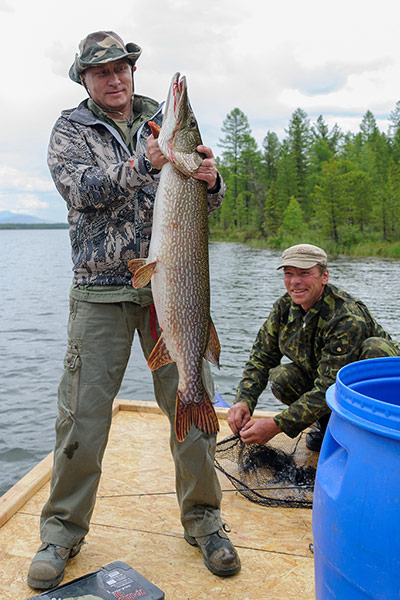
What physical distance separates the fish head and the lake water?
492 centimetres

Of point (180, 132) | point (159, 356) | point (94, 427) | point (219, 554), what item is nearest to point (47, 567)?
point (94, 427)

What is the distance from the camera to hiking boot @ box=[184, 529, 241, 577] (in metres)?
2.95

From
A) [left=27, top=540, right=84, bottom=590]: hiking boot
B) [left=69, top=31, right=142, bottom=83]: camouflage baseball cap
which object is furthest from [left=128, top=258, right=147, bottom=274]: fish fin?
[left=27, top=540, right=84, bottom=590]: hiking boot

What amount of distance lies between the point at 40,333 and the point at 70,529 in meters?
12.8

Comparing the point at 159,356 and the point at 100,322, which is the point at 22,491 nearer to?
the point at 100,322

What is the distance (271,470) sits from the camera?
427 cm

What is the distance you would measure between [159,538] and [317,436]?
1738mm

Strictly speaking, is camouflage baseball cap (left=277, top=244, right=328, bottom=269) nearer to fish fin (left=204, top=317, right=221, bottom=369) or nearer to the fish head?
fish fin (left=204, top=317, right=221, bottom=369)

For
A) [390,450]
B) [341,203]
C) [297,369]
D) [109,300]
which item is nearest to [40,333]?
[297,369]

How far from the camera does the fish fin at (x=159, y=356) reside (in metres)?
2.88

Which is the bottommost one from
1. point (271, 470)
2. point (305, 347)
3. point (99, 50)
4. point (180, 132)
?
point (271, 470)

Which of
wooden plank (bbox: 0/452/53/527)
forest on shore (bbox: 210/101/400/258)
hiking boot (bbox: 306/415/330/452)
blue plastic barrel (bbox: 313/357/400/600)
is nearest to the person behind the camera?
blue plastic barrel (bbox: 313/357/400/600)

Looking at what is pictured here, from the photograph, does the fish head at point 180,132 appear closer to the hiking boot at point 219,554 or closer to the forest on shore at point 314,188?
the hiking boot at point 219,554

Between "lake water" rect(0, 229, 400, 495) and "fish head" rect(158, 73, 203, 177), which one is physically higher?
"fish head" rect(158, 73, 203, 177)
